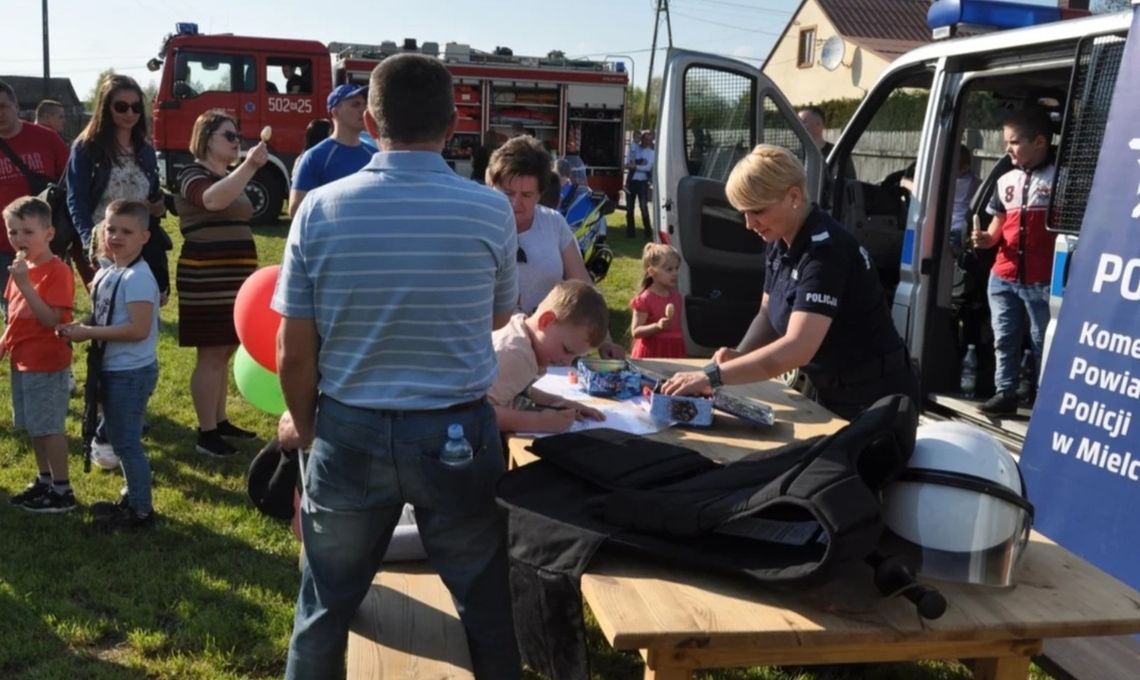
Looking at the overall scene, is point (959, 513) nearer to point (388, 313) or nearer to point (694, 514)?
point (694, 514)

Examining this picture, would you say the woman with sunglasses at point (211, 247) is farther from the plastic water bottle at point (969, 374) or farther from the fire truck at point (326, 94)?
the fire truck at point (326, 94)

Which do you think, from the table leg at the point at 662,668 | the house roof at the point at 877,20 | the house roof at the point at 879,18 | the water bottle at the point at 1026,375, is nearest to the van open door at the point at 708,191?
the water bottle at the point at 1026,375

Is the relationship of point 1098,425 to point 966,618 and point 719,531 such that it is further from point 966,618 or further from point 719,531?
point 719,531

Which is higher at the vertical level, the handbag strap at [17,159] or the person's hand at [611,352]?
the handbag strap at [17,159]

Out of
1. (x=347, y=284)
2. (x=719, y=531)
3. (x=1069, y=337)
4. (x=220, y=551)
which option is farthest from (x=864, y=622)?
(x=220, y=551)

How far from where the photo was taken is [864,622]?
1.86m

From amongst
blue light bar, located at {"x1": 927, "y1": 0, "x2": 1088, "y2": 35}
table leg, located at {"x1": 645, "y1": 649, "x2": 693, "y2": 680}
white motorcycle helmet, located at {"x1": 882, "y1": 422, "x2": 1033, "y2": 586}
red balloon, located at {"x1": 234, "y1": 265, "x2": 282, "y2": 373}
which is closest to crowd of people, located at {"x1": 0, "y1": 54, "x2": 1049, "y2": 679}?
red balloon, located at {"x1": 234, "y1": 265, "x2": 282, "y2": 373}

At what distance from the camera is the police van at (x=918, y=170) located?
393 cm

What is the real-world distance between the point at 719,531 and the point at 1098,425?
1.92 m

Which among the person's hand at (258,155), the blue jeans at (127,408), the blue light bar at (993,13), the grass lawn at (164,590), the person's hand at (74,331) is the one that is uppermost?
the blue light bar at (993,13)

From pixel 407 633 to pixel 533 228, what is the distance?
179cm

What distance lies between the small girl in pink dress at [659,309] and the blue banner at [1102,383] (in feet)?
7.26

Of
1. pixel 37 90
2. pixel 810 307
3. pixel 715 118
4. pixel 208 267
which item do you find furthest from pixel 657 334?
pixel 37 90

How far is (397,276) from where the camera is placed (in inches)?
84.2
